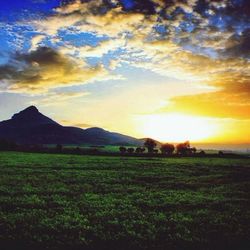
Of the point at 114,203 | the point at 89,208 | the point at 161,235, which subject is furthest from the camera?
the point at 114,203

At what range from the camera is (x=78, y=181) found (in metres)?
42.9

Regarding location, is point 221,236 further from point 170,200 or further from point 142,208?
point 170,200

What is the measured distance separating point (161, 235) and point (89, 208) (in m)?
8.09

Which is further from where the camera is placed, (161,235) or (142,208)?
(142,208)

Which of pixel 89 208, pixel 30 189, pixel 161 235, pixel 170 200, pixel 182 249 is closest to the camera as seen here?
pixel 182 249

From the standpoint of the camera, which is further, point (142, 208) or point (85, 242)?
point (142, 208)

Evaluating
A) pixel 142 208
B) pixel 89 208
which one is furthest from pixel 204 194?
pixel 89 208

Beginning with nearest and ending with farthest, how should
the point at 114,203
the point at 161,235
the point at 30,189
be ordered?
the point at 161,235
the point at 114,203
the point at 30,189

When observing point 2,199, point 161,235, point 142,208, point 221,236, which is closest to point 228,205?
point 142,208

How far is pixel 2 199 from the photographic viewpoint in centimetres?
2819

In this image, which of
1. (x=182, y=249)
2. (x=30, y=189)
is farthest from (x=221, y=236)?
(x=30, y=189)

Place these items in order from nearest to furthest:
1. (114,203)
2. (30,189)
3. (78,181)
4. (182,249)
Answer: (182,249) < (114,203) < (30,189) < (78,181)

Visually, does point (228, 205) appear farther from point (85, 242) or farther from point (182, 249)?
point (85, 242)

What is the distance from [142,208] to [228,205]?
307 inches
